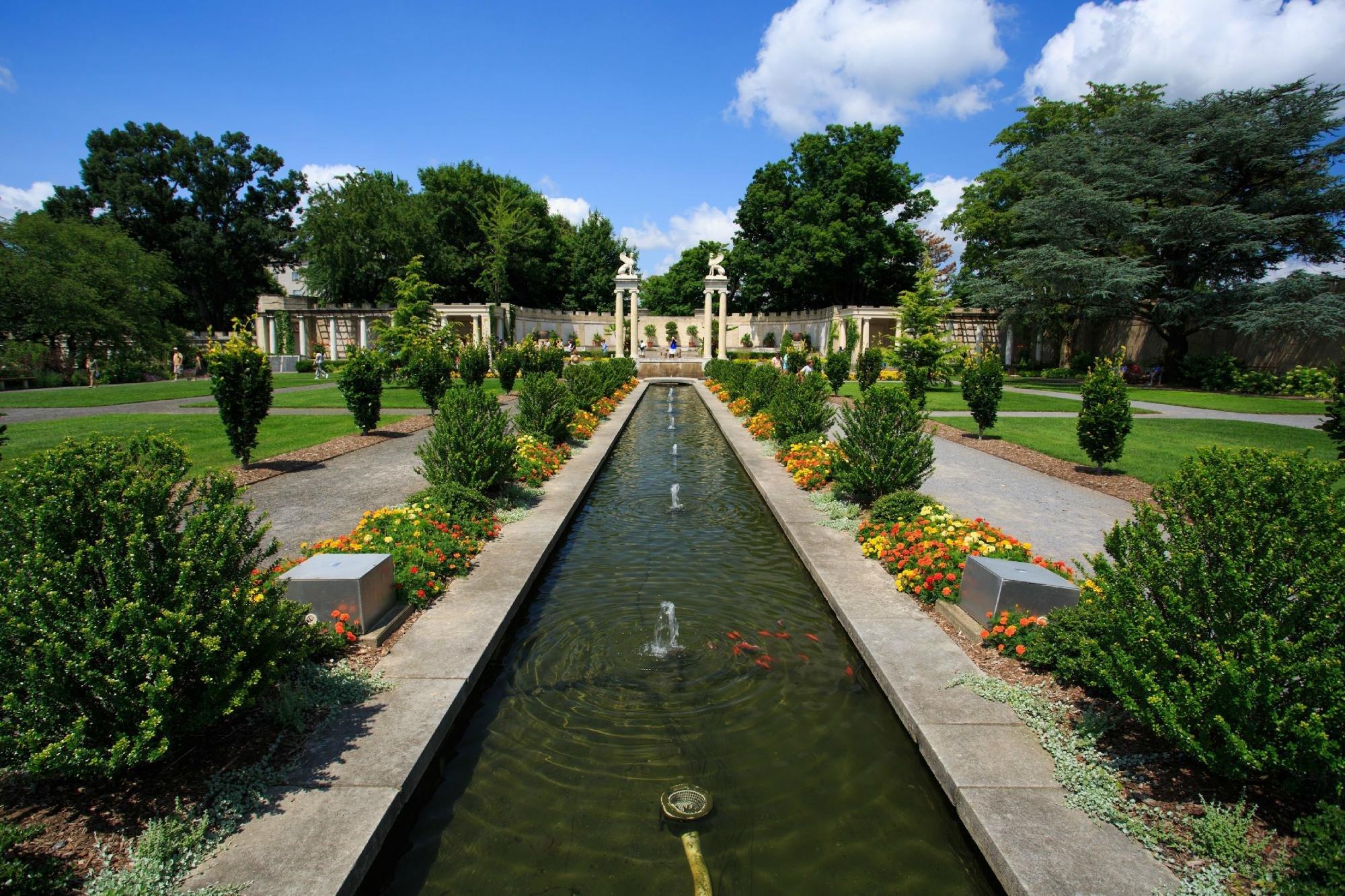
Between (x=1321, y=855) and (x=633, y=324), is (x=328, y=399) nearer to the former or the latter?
(x=633, y=324)

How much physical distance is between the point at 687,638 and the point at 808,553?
2.16 metres

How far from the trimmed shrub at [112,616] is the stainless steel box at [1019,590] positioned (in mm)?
4929

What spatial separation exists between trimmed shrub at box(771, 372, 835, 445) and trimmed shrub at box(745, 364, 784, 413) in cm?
241

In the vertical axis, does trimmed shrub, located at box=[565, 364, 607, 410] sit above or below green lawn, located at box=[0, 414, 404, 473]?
above

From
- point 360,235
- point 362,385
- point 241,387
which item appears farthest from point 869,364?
point 360,235

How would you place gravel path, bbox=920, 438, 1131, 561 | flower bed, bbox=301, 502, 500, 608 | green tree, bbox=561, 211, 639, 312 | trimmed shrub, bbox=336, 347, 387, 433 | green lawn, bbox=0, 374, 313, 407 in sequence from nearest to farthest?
flower bed, bbox=301, 502, 500, 608 < gravel path, bbox=920, 438, 1131, 561 < trimmed shrub, bbox=336, 347, 387, 433 < green lawn, bbox=0, 374, 313, 407 < green tree, bbox=561, 211, 639, 312

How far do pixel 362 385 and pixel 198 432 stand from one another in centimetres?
371

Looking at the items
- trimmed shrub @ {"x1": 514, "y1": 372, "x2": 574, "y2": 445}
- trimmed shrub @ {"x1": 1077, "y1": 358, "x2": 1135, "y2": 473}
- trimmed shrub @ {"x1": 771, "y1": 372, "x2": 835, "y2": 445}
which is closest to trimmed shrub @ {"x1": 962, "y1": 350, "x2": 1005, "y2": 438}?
trimmed shrub @ {"x1": 1077, "y1": 358, "x2": 1135, "y2": 473}

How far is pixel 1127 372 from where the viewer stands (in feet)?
107

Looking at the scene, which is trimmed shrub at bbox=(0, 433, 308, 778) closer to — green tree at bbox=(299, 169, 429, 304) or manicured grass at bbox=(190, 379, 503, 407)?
manicured grass at bbox=(190, 379, 503, 407)

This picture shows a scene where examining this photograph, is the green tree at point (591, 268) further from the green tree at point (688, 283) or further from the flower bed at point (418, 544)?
the flower bed at point (418, 544)

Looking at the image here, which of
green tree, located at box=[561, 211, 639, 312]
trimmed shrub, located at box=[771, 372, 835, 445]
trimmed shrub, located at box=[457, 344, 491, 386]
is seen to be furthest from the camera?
green tree, located at box=[561, 211, 639, 312]

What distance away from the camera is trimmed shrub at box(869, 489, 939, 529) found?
7594 mm

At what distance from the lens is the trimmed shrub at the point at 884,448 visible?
8.50 meters
